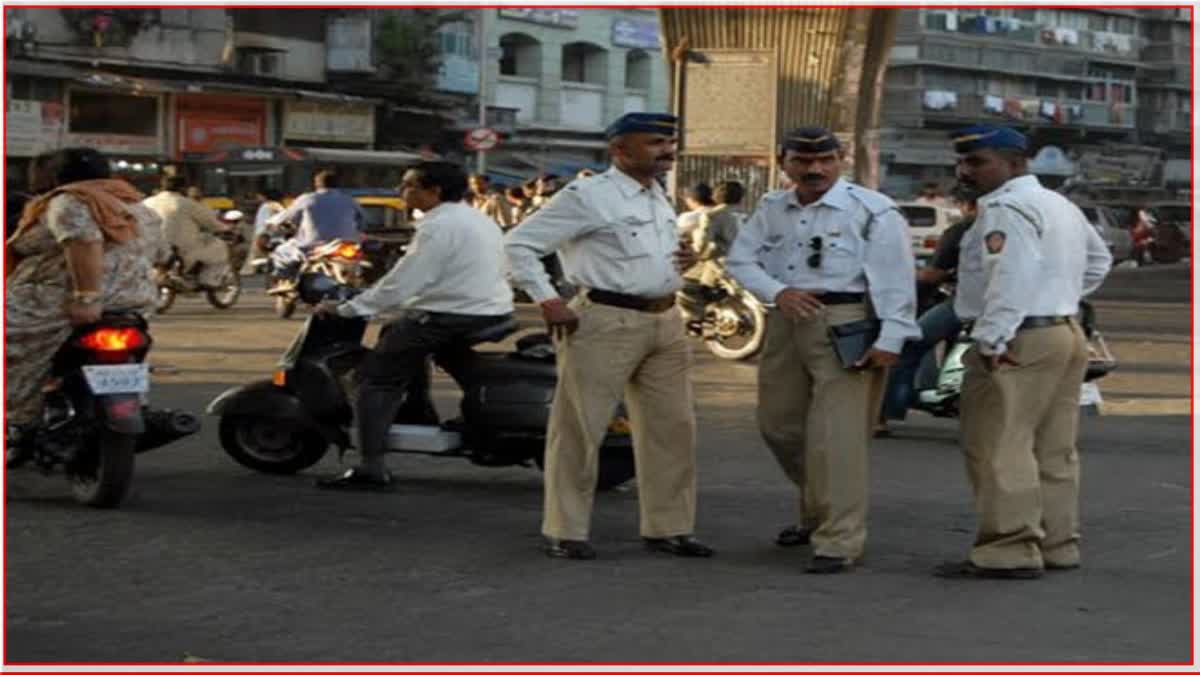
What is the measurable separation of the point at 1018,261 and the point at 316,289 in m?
3.60

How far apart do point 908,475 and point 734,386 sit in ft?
15.7

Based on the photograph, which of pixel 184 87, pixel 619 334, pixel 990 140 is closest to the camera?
pixel 990 140

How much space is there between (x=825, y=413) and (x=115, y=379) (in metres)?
2.83

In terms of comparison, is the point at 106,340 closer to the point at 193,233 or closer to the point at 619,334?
the point at 619,334

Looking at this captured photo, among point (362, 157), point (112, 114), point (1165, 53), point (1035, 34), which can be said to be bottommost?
point (362, 157)

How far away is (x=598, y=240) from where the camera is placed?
7992 millimetres

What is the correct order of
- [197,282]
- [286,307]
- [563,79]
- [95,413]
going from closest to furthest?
1. [95,413]
2. [286,307]
3. [197,282]
4. [563,79]

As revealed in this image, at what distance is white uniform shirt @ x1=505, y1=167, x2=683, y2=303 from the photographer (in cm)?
795

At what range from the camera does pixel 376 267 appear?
2230 centimetres

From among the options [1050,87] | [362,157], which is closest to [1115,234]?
[362,157]

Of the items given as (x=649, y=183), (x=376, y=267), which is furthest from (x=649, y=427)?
(x=376, y=267)

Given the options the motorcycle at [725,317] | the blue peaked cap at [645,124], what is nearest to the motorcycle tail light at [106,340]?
the blue peaked cap at [645,124]

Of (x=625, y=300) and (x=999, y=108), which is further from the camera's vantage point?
(x=999, y=108)

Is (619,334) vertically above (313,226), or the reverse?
(619,334)
